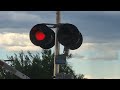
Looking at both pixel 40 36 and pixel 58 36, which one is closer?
pixel 58 36

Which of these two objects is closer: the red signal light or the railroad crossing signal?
the railroad crossing signal

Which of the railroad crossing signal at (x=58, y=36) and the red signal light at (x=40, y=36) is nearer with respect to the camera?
the railroad crossing signal at (x=58, y=36)
